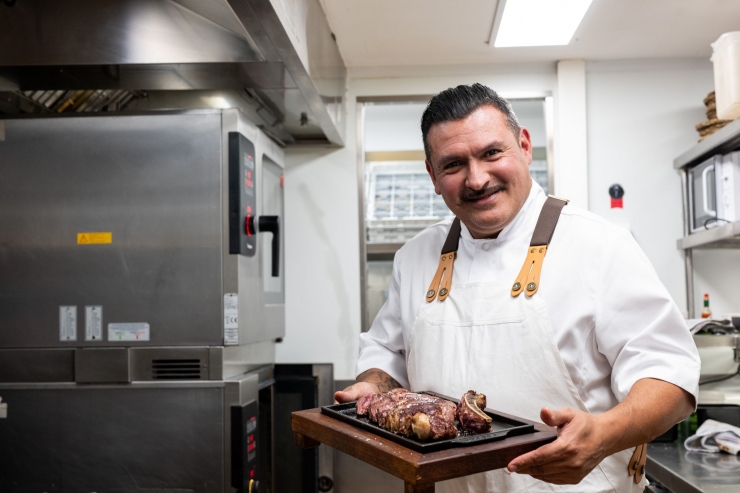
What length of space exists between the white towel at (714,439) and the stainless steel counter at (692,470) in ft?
0.10

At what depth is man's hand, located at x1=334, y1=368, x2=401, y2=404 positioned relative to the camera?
5.19 ft

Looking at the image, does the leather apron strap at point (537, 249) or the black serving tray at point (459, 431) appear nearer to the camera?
the black serving tray at point (459, 431)

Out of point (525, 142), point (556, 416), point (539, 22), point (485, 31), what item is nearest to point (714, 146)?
point (539, 22)

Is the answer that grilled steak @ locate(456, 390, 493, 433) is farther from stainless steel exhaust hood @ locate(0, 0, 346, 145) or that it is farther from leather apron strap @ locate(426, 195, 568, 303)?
stainless steel exhaust hood @ locate(0, 0, 346, 145)

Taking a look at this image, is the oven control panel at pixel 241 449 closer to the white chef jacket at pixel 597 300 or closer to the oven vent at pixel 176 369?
A: the oven vent at pixel 176 369

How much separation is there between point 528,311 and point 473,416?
0.41 meters

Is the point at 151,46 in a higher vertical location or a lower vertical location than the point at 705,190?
higher

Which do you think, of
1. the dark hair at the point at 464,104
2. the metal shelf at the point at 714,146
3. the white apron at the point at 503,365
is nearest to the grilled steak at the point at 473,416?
the white apron at the point at 503,365

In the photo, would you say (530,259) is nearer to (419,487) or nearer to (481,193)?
(481,193)

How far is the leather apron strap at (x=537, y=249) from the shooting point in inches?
64.0

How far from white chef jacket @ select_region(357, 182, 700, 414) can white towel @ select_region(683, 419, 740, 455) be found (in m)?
1.26

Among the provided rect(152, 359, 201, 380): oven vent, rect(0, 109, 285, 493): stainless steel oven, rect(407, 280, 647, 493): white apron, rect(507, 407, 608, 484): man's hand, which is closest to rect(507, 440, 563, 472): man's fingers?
rect(507, 407, 608, 484): man's hand

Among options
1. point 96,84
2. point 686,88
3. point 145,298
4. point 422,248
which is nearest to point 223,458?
point 145,298

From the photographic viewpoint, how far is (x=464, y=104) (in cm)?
167
